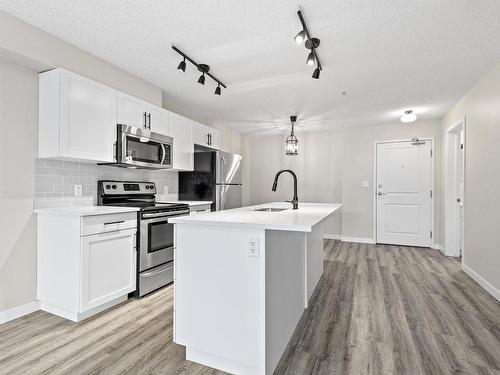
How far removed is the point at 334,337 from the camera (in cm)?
201

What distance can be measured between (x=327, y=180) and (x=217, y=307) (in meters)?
4.71

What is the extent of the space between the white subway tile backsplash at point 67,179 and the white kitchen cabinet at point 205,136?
3.85 feet

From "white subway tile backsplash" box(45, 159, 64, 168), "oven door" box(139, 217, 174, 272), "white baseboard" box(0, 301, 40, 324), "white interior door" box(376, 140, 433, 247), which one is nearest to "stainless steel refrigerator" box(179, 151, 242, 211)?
"oven door" box(139, 217, 174, 272)

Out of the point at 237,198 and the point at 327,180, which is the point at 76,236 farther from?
the point at 327,180

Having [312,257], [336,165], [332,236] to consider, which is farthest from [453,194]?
[312,257]

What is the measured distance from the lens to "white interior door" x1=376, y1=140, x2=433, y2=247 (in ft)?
16.5

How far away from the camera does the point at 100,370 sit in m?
1.62

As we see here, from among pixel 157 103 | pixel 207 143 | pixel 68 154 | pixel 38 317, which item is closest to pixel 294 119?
pixel 207 143

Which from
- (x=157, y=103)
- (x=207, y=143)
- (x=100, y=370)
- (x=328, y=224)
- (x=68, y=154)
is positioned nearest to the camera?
(x=100, y=370)

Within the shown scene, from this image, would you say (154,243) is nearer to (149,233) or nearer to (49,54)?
(149,233)

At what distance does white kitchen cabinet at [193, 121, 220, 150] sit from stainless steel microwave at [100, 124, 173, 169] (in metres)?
0.67

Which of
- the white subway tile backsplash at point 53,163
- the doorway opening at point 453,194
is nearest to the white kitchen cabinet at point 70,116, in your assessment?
the white subway tile backsplash at point 53,163

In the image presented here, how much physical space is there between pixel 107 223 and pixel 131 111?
1.26 metres

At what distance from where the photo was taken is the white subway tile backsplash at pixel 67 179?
2434mm
